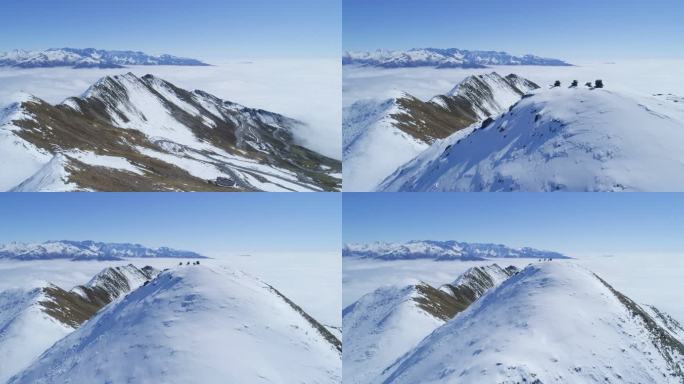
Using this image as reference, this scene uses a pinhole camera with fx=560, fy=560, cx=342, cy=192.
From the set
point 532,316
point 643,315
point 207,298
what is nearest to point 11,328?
point 207,298

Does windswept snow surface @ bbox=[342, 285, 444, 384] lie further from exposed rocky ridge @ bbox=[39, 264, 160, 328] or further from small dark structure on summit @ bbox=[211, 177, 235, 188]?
small dark structure on summit @ bbox=[211, 177, 235, 188]

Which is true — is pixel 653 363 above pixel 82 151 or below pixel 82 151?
below

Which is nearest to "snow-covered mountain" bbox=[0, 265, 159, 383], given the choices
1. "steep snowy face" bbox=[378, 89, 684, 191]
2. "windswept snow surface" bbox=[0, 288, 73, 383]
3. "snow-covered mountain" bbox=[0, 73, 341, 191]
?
"windswept snow surface" bbox=[0, 288, 73, 383]

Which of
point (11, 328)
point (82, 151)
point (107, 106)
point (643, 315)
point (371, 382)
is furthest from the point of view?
point (107, 106)

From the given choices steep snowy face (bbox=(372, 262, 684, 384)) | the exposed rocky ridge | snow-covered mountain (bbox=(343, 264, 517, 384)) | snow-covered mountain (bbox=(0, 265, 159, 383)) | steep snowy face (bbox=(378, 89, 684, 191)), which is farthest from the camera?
the exposed rocky ridge

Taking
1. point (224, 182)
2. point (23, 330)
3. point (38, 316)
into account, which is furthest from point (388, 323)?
point (38, 316)

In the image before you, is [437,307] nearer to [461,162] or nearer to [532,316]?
[461,162]

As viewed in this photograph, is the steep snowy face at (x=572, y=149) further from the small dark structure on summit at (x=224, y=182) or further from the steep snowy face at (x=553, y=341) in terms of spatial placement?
the small dark structure on summit at (x=224, y=182)

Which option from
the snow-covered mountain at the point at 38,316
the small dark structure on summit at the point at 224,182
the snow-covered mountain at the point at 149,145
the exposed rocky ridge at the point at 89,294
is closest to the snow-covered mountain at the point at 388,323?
the exposed rocky ridge at the point at 89,294
